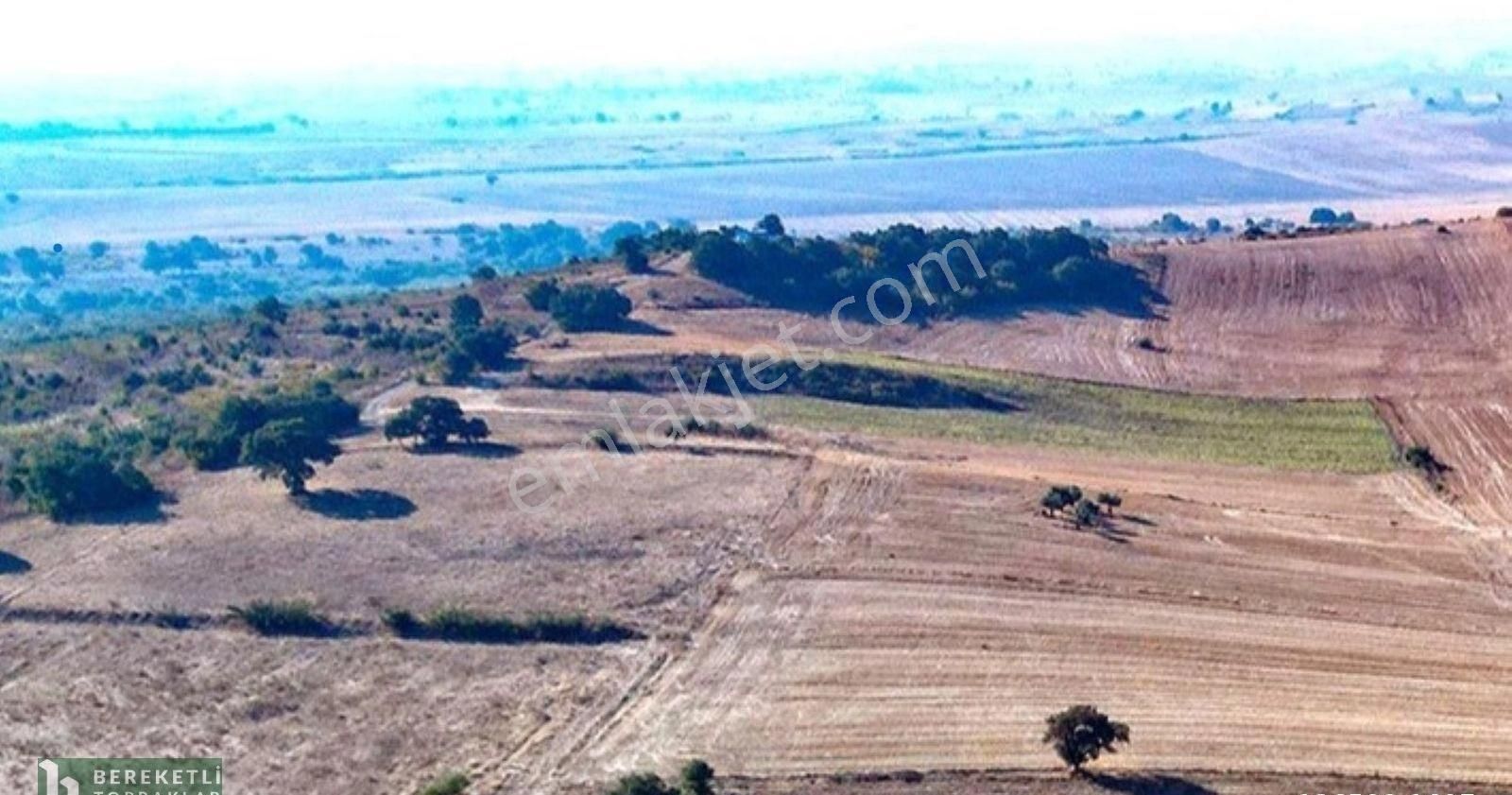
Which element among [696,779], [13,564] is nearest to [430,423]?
[13,564]

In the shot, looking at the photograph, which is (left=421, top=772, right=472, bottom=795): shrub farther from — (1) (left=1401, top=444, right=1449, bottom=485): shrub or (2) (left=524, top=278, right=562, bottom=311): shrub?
(2) (left=524, top=278, right=562, bottom=311): shrub

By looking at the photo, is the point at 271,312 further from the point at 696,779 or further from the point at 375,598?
the point at 696,779

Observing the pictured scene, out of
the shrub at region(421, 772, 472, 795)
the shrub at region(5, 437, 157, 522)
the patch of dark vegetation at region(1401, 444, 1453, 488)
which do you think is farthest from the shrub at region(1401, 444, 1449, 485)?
the shrub at region(5, 437, 157, 522)

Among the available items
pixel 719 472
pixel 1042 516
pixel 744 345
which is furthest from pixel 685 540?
pixel 744 345

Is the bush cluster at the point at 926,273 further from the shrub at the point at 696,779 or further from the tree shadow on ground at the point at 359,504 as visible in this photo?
the shrub at the point at 696,779

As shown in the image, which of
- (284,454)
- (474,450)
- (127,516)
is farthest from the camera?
(474,450)

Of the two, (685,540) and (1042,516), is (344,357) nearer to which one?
(685,540)

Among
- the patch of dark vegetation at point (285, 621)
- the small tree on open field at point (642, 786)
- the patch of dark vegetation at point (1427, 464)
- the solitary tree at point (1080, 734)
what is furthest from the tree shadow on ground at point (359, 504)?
the patch of dark vegetation at point (1427, 464)
